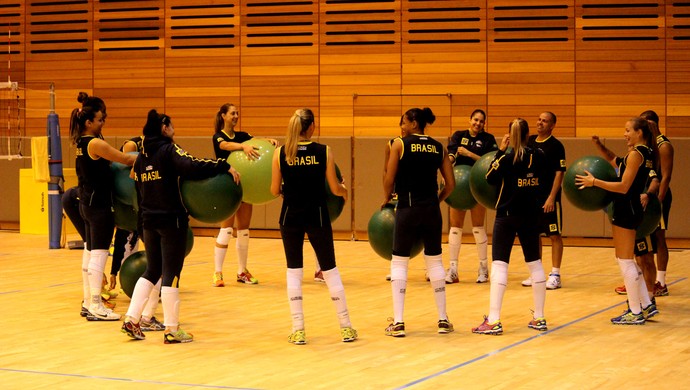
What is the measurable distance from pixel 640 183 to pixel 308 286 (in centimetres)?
380

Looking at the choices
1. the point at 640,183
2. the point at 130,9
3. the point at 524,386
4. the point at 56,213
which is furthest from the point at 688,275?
the point at 130,9

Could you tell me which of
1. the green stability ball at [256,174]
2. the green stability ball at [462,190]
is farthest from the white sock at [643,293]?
the green stability ball at [256,174]

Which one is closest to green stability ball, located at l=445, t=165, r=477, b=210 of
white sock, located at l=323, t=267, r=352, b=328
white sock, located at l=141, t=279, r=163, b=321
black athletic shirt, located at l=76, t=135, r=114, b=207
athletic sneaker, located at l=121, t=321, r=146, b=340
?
white sock, located at l=323, t=267, r=352, b=328

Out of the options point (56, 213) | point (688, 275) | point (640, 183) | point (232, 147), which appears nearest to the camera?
point (640, 183)

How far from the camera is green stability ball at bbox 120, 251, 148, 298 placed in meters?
8.21

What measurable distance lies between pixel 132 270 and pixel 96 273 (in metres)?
0.39

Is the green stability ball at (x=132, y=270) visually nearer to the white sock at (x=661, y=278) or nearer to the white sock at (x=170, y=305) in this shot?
the white sock at (x=170, y=305)

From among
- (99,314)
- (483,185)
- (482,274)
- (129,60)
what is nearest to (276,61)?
(129,60)

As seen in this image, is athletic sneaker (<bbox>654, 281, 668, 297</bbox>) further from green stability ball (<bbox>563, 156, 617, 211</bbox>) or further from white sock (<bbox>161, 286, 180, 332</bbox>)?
white sock (<bbox>161, 286, 180, 332</bbox>)

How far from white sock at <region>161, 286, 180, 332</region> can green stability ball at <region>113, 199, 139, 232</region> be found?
1.47 meters

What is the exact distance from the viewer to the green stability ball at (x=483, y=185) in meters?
8.77

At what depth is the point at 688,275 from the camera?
424 inches

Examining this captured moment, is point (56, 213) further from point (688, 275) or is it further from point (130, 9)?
point (688, 275)

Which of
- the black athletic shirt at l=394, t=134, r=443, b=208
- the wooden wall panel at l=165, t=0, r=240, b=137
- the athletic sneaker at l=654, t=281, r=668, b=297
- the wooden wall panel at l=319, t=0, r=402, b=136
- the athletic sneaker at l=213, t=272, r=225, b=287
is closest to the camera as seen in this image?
the black athletic shirt at l=394, t=134, r=443, b=208
